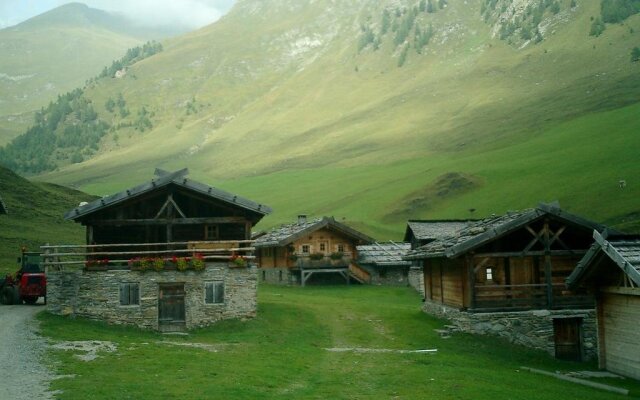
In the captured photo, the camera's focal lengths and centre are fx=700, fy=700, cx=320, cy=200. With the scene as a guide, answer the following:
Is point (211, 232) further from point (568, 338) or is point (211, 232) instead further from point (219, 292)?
point (568, 338)

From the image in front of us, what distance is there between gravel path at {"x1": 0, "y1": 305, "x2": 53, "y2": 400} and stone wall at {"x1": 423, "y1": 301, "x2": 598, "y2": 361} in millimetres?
19909

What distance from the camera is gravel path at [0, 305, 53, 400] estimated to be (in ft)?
58.2

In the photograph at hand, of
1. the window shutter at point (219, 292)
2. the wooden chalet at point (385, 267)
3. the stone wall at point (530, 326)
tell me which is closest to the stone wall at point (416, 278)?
the wooden chalet at point (385, 267)

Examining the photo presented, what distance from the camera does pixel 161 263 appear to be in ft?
113

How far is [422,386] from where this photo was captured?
72.6 ft

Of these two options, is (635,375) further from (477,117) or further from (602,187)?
(477,117)

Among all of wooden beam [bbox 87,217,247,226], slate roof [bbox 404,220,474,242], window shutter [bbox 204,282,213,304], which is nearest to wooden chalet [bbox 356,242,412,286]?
slate roof [bbox 404,220,474,242]

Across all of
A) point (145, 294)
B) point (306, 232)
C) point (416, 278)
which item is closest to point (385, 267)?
point (416, 278)

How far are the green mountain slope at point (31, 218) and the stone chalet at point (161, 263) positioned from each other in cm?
2453

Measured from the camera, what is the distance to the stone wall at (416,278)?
58.9m

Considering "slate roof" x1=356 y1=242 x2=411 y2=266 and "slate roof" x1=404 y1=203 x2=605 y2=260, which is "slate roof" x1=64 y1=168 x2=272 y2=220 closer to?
"slate roof" x1=404 y1=203 x2=605 y2=260

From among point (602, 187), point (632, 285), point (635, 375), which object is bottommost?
point (635, 375)

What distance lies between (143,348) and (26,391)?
27.7 feet

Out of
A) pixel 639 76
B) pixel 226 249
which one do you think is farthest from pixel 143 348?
pixel 639 76
